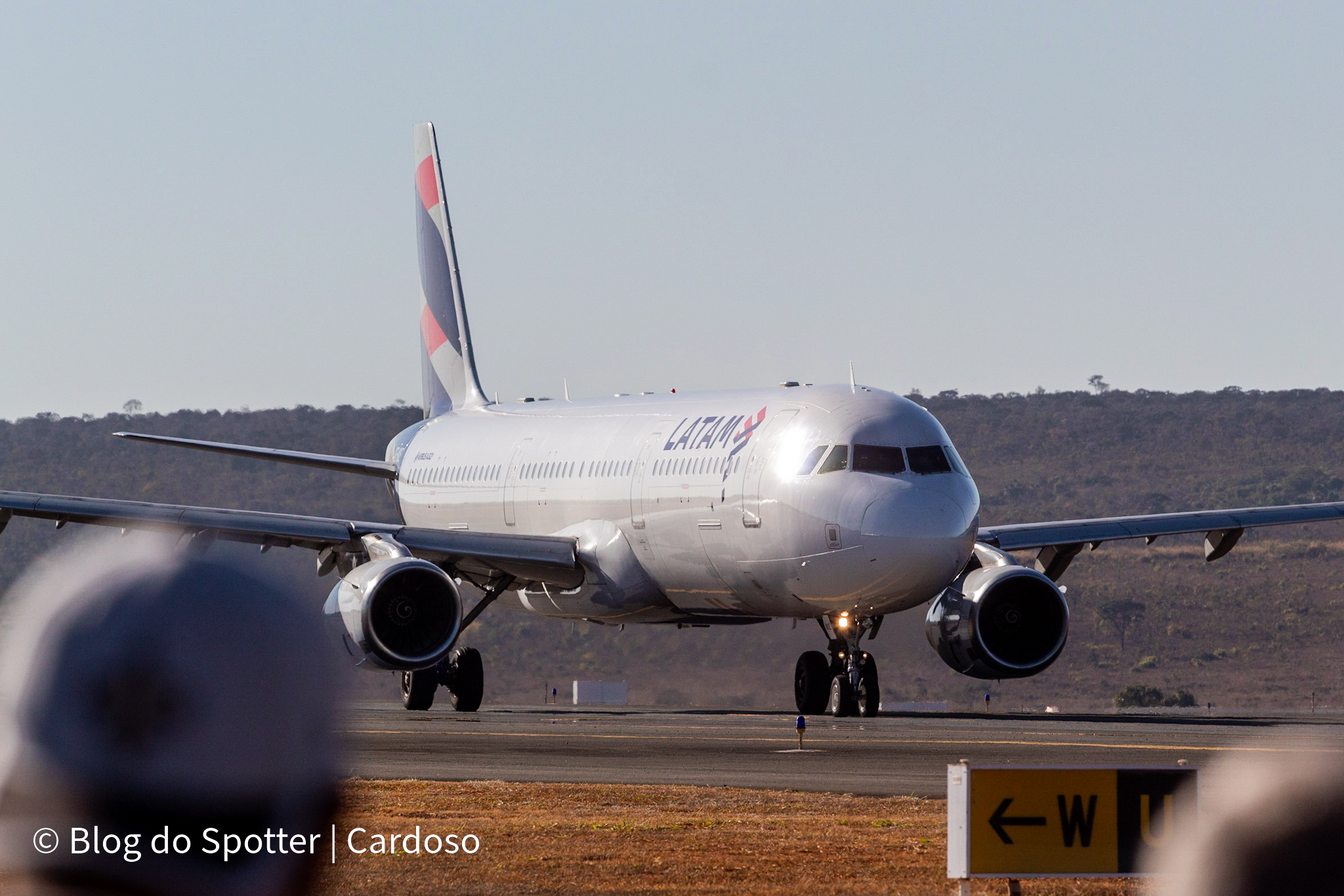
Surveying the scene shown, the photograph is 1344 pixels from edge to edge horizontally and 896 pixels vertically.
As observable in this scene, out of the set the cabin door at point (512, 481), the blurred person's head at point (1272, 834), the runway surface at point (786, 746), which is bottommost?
the blurred person's head at point (1272, 834)

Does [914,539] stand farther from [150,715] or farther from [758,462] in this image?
[150,715]

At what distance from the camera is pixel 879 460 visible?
2667cm

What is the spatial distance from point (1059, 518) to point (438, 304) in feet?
187

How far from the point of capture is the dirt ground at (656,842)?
11.8m

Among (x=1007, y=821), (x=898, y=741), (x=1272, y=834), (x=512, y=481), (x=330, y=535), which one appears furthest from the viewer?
(x=512, y=481)

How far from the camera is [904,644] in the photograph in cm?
3791

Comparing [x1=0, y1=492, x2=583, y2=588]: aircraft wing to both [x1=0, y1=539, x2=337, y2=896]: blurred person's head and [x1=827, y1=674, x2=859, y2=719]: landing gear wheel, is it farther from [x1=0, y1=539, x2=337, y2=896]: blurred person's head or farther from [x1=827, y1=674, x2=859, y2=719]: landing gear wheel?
[x1=0, y1=539, x2=337, y2=896]: blurred person's head

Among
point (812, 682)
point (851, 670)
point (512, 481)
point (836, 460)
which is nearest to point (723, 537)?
point (851, 670)

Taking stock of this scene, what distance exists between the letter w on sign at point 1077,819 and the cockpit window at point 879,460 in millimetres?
16632

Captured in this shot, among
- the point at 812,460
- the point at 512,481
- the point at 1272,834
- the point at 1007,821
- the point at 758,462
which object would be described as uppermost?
the point at 512,481

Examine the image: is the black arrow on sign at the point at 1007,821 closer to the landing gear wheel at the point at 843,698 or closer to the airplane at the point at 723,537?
the airplane at the point at 723,537

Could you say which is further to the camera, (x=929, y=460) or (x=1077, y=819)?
(x=929, y=460)

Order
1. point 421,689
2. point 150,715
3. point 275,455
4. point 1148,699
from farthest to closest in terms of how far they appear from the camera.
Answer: point 1148,699 → point 275,455 → point 421,689 → point 150,715

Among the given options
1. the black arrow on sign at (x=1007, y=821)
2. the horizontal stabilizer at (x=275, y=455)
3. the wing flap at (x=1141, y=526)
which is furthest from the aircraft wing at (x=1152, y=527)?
the black arrow on sign at (x=1007, y=821)
